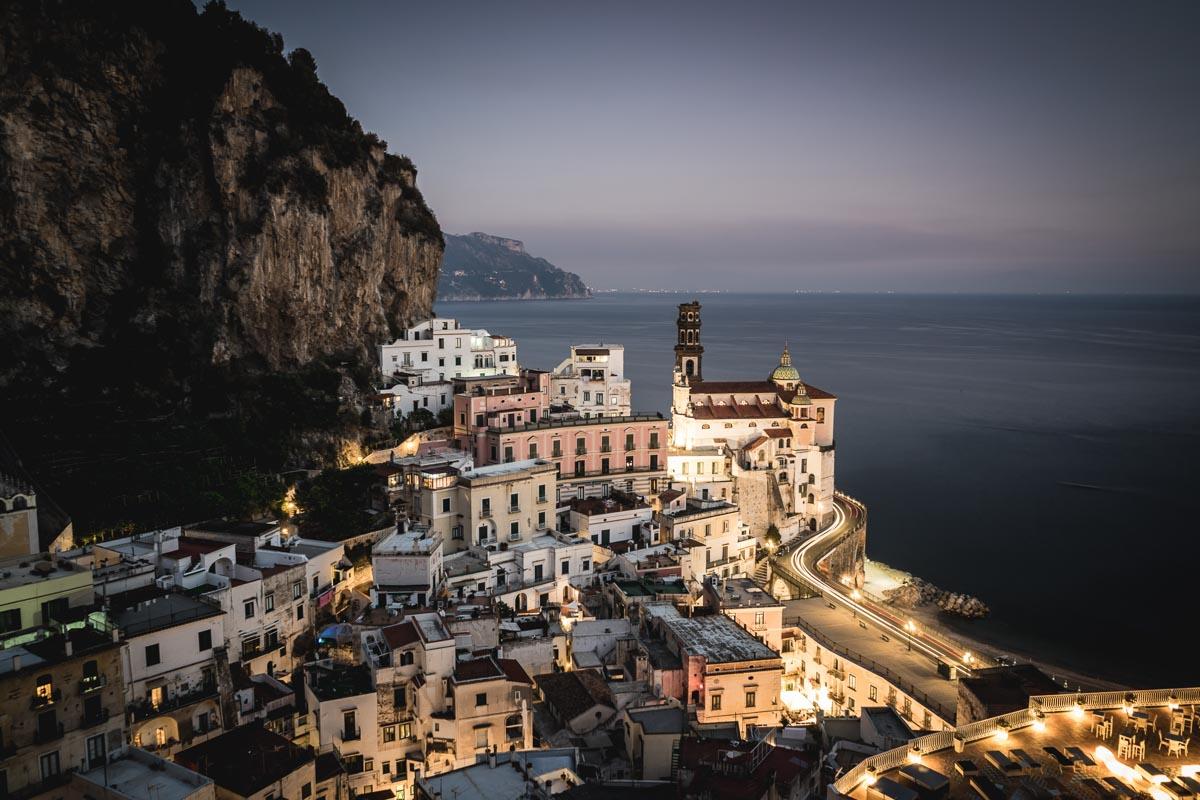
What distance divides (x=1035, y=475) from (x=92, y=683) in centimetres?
6445

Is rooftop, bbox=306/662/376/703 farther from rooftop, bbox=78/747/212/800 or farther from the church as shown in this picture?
the church

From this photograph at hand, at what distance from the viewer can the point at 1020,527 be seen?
169ft

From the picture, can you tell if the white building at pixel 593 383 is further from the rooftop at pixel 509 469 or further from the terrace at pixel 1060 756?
the terrace at pixel 1060 756

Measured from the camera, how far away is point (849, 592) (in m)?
36.6

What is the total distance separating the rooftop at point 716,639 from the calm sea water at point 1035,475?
60.8 feet

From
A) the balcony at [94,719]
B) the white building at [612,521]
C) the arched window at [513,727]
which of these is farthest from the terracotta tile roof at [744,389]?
the balcony at [94,719]

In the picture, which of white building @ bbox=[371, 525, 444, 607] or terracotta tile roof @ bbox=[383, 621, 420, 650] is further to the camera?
white building @ bbox=[371, 525, 444, 607]

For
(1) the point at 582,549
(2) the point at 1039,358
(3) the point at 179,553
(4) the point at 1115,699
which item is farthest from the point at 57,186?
(2) the point at 1039,358

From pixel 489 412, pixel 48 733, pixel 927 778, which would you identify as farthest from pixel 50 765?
pixel 489 412

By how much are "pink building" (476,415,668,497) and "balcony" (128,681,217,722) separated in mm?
19082

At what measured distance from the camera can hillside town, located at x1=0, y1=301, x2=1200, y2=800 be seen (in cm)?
1504

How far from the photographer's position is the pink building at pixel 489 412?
38.2 m

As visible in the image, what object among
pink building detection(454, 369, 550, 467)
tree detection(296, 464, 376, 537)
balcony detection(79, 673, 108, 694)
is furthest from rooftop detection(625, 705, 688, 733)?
pink building detection(454, 369, 550, 467)

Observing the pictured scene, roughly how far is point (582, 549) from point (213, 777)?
16187 millimetres
